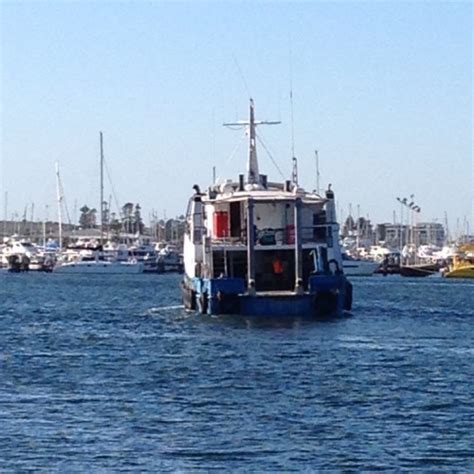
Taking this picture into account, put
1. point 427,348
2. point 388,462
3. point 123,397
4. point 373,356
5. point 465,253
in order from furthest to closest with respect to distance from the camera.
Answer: point 465,253 < point 427,348 < point 373,356 < point 123,397 < point 388,462

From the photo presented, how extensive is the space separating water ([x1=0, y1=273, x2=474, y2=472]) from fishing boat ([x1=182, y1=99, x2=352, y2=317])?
0.99 m

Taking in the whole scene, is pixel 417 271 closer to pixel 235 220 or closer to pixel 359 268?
pixel 359 268

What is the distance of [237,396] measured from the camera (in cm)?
3064

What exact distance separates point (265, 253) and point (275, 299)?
5084 millimetres

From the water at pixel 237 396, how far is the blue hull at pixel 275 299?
0.68 metres

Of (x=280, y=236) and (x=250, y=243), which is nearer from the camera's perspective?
(x=250, y=243)

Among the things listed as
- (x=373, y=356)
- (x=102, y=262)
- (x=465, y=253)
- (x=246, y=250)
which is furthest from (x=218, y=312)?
(x=465, y=253)

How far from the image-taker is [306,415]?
27.8 metres

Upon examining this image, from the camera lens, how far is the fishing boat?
52.8 metres

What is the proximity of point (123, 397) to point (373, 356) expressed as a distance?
1154 centimetres

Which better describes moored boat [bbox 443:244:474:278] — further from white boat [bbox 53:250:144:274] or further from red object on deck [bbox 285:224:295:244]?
red object on deck [bbox 285:224:295:244]

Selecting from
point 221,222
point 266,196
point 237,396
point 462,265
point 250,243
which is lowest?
point 237,396

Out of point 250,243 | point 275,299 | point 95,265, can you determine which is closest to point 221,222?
point 250,243

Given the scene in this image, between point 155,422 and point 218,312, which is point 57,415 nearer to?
point 155,422
